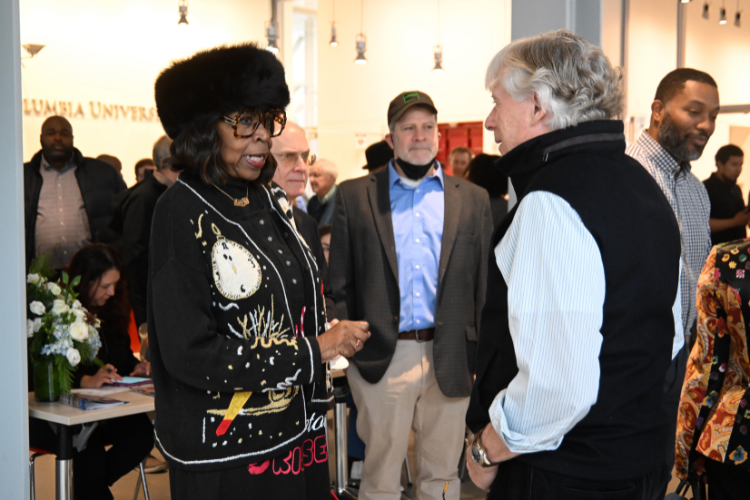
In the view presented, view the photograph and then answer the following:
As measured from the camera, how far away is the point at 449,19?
9.12 metres

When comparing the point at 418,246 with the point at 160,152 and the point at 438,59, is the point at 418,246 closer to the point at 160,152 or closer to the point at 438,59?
the point at 160,152

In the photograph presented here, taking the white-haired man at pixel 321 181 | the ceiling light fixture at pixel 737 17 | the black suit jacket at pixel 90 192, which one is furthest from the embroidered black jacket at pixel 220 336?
the ceiling light fixture at pixel 737 17

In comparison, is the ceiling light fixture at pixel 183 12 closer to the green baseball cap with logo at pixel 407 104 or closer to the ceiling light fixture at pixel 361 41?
the ceiling light fixture at pixel 361 41

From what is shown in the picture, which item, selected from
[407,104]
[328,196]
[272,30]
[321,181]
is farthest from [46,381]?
[272,30]

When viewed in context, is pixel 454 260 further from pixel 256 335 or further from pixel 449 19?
pixel 449 19

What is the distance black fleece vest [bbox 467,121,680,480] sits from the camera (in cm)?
131

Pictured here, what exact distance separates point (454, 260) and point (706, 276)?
112 centimetres

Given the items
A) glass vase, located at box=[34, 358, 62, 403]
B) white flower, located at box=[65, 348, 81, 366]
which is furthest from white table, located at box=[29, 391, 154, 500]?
white flower, located at box=[65, 348, 81, 366]

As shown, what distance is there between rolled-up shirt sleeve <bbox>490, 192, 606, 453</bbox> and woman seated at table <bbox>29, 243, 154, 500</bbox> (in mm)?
2277

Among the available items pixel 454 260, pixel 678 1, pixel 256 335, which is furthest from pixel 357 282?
pixel 678 1

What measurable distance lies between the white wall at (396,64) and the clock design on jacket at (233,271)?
23.8ft

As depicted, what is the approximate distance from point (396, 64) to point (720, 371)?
790cm

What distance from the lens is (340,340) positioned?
175 centimetres

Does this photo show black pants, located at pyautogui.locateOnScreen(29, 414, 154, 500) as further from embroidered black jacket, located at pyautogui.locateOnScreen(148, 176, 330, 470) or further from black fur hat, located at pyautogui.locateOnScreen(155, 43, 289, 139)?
black fur hat, located at pyautogui.locateOnScreen(155, 43, 289, 139)
